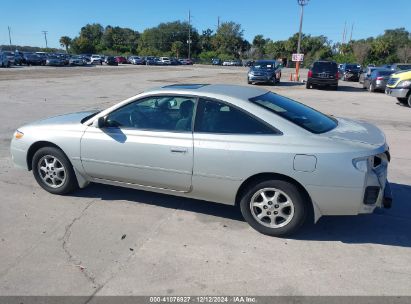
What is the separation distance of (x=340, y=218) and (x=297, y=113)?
135cm

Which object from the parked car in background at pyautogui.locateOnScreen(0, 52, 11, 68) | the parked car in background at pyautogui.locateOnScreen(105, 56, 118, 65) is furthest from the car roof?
the parked car in background at pyautogui.locateOnScreen(105, 56, 118, 65)

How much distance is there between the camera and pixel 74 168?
15.4 feet

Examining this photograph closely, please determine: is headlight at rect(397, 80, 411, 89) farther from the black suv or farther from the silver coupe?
the silver coupe

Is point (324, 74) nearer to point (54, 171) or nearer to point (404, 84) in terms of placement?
point (404, 84)

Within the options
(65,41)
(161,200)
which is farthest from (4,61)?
(65,41)

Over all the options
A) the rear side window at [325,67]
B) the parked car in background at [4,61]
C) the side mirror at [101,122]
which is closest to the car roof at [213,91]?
the side mirror at [101,122]

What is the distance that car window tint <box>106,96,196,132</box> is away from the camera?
13.8 ft

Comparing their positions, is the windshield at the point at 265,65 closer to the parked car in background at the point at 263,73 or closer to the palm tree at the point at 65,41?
the parked car in background at the point at 263,73

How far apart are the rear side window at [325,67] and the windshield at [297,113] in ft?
63.5

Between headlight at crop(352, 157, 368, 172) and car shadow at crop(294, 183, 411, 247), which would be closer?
headlight at crop(352, 157, 368, 172)

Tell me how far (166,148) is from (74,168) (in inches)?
55.0

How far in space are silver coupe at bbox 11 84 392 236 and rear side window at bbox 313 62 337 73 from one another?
755 inches

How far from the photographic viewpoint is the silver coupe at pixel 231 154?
3592mm

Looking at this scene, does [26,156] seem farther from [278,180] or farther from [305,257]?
[305,257]
